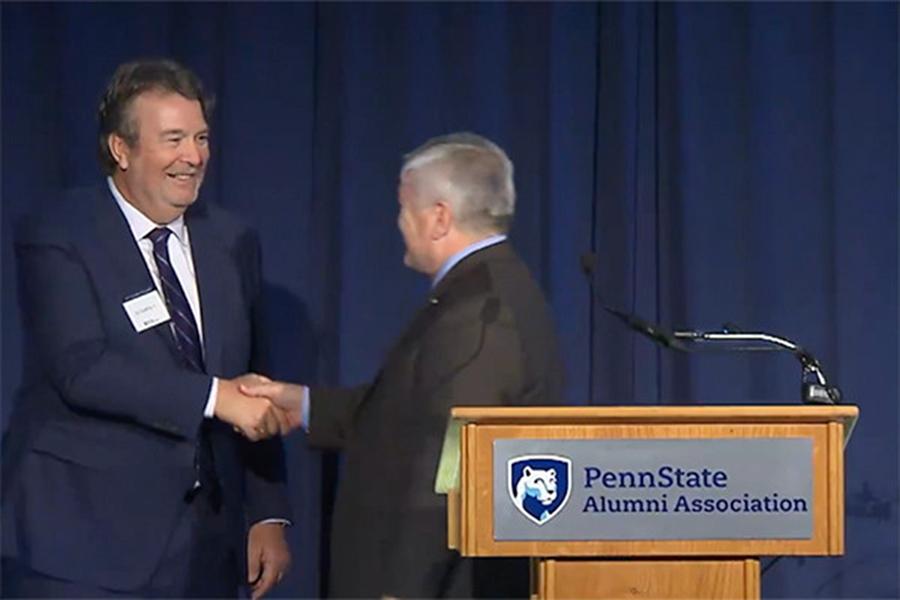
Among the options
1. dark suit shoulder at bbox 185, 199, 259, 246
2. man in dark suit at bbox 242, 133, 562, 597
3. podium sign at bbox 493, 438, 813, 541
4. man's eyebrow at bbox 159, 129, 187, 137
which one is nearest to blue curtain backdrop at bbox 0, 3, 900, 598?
dark suit shoulder at bbox 185, 199, 259, 246

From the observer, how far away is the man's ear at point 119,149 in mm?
3387

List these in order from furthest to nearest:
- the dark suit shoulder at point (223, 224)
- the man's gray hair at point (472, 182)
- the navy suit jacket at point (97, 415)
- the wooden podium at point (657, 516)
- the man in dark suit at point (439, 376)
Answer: the dark suit shoulder at point (223, 224) < the navy suit jacket at point (97, 415) < the man's gray hair at point (472, 182) < the man in dark suit at point (439, 376) < the wooden podium at point (657, 516)

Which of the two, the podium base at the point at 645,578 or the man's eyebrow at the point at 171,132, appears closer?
the podium base at the point at 645,578

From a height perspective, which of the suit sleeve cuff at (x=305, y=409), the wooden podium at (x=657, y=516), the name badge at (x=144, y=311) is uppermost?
the name badge at (x=144, y=311)

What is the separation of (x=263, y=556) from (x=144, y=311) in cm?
59

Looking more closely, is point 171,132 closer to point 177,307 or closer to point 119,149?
point 119,149

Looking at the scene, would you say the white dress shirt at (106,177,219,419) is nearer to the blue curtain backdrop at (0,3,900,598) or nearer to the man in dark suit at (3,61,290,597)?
the man in dark suit at (3,61,290,597)

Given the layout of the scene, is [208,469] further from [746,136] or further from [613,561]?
[746,136]

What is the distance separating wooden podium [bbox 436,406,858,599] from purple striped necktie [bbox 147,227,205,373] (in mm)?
1034

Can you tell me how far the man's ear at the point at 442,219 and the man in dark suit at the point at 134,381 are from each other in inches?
22.8

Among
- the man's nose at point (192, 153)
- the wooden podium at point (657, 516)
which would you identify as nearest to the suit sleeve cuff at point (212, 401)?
the man's nose at point (192, 153)

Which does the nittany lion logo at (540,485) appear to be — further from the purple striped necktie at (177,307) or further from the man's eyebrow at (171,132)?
the man's eyebrow at (171,132)

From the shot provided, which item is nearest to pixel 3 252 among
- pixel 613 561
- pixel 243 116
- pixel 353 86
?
pixel 243 116

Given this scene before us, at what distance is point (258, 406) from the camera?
3.31m
